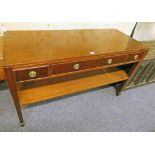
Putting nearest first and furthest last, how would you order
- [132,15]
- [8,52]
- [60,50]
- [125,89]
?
[8,52]
[60,50]
[132,15]
[125,89]

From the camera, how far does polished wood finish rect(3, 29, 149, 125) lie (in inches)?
33.1

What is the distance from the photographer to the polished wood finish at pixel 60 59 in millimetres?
840

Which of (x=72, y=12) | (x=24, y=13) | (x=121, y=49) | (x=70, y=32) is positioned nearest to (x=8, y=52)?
(x=24, y=13)

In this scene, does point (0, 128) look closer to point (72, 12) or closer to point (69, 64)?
point (69, 64)

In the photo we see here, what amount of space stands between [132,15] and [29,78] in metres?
1.20

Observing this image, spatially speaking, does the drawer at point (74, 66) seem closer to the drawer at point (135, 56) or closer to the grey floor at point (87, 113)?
the drawer at point (135, 56)

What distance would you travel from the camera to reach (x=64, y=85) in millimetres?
1258

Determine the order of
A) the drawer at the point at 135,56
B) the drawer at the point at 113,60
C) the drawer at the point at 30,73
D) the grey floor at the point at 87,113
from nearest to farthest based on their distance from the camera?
the drawer at the point at 30,73 < the drawer at the point at 113,60 < the drawer at the point at 135,56 < the grey floor at the point at 87,113

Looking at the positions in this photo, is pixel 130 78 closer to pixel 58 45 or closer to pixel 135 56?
pixel 135 56

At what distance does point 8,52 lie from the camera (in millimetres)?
854

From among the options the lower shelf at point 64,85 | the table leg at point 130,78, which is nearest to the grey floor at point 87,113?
the table leg at point 130,78

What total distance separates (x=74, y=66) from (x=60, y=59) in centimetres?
13

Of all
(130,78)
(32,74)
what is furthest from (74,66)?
(130,78)

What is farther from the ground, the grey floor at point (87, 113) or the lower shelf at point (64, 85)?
the lower shelf at point (64, 85)
